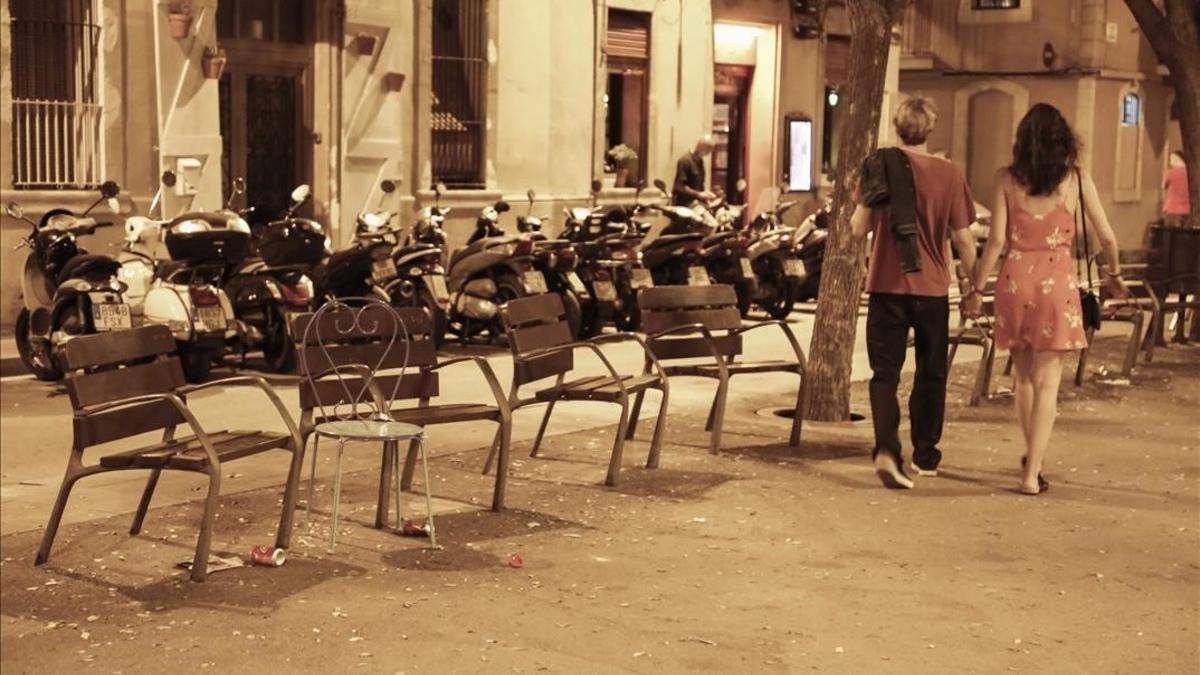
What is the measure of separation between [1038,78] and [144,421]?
29.7 meters

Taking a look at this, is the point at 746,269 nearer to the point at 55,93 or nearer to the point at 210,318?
the point at 55,93

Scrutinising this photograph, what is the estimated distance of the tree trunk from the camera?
1152 cm

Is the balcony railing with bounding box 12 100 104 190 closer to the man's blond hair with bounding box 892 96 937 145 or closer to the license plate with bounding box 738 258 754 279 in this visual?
the license plate with bounding box 738 258 754 279

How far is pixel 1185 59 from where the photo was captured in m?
18.4

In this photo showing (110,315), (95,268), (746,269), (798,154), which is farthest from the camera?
(798,154)

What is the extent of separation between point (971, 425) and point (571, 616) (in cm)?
542

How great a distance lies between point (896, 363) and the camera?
955 centimetres

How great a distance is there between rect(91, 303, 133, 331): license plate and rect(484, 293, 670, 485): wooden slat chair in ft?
12.0

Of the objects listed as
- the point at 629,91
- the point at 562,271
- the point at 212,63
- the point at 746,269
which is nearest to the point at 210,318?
the point at 562,271

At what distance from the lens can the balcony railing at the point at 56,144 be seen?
53.4 feet

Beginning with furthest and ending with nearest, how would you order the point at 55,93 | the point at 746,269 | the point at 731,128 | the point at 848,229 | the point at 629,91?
the point at 731,128
the point at 629,91
the point at 746,269
the point at 55,93
the point at 848,229

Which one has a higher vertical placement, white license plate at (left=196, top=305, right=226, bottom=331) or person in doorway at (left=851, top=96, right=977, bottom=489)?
person in doorway at (left=851, top=96, right=977, bottom=489)

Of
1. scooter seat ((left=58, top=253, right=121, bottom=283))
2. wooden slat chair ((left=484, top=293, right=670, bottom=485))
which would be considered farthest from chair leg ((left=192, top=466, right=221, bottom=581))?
scooter seat ((left=58, top=253, right=121, bottom=283))

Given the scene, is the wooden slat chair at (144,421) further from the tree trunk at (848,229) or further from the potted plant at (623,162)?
the potted plant at (623,162)
